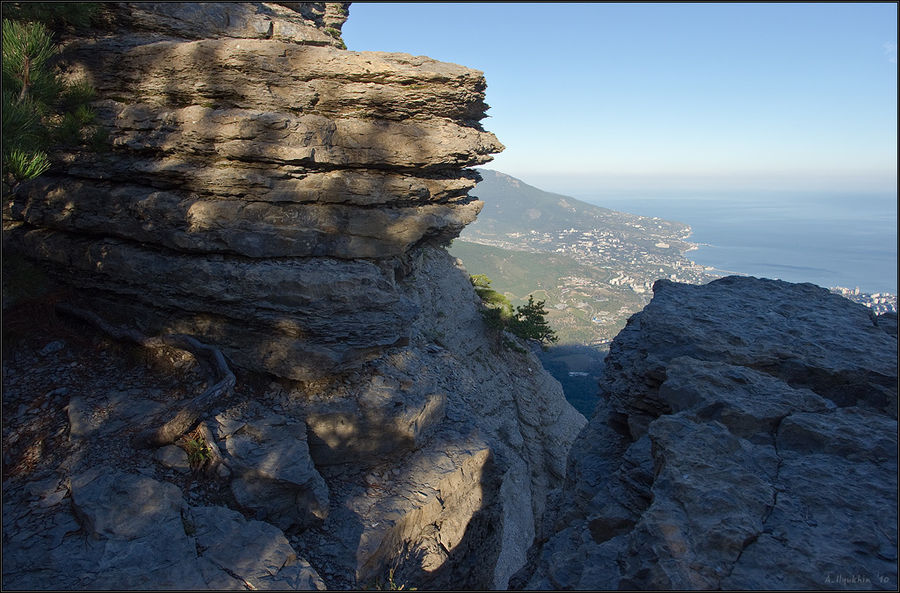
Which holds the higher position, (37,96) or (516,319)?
(37,96)

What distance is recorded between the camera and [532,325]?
29.5m

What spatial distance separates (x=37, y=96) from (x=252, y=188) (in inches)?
199

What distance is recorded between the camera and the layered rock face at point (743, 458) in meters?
5.50

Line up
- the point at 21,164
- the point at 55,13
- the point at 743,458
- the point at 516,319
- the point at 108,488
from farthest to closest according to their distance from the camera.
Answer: the point at 516,319 < the point at 55,13 < the point at 21,164 < the point at 108,488 < the point at 743,458

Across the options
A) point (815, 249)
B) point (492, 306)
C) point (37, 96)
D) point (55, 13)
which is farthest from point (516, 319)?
point (815, 249)

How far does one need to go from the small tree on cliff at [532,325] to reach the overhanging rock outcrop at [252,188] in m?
17.3

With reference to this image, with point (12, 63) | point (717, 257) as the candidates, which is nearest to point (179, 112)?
point (12, 63)

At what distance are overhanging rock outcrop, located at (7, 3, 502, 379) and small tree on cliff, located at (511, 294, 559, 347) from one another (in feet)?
56.8

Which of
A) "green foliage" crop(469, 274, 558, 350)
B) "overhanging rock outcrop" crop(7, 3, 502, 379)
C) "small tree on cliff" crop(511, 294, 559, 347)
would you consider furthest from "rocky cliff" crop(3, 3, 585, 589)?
"small tree on cliff" crop(511, 294, 559, 347)

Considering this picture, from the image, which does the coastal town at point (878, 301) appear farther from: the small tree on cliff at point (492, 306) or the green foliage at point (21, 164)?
the green foliage at point (21, 164)

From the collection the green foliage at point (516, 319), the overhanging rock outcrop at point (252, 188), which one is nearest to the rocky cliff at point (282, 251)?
→ the overhanging rock outcrop at point (252, 188)

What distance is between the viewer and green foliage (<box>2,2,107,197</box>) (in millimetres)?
9344

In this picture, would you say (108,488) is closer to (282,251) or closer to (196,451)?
(196,451)

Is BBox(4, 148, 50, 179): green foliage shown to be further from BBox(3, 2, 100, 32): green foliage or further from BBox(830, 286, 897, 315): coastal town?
BBox(830, 286, 897, 315): coastal town
